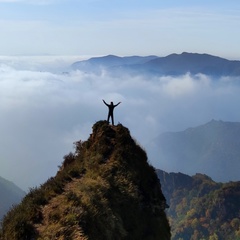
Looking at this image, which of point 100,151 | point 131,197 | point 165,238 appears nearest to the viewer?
point 131,197

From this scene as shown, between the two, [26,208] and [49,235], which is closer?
[49,235]

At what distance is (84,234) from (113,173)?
8.44 meters

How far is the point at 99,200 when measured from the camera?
58.6 feet

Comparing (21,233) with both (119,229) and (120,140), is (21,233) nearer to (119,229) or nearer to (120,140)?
(119,229)

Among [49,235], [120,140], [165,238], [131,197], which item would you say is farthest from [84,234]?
[120,140]

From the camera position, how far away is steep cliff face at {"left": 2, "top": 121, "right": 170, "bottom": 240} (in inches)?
570

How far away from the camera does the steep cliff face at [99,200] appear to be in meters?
14.5

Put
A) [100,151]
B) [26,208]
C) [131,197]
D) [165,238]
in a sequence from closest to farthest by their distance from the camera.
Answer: [26,208] → [131,197] → [165,238] → [100,151]

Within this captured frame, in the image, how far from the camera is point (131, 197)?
2139cm

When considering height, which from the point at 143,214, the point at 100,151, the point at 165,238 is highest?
the point at 100,151

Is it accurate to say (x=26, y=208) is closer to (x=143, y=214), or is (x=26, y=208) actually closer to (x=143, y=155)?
(x=143, y=214)

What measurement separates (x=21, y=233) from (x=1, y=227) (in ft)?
5.73

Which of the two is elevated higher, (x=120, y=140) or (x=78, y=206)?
(x=120, y=140)

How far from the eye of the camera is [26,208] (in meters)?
16.4
